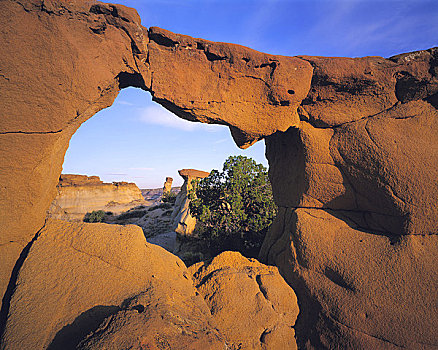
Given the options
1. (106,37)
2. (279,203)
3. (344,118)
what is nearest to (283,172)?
(279,203)

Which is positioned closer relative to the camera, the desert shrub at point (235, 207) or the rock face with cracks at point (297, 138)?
the rock face with cracks at point (297, 138)

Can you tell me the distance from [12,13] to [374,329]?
15.9 feet

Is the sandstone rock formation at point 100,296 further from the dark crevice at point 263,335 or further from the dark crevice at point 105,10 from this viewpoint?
the dark crevice at point 105,10

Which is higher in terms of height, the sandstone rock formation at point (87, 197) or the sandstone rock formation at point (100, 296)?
the sandstone rock formation at point (100, 296)

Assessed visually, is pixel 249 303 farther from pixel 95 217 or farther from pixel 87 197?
pixel 87 197

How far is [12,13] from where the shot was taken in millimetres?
2111

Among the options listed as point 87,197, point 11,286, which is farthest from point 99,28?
point 87,197

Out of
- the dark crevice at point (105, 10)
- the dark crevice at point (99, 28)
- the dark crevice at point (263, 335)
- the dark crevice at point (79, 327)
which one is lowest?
the dark crevice at point (263, 335)

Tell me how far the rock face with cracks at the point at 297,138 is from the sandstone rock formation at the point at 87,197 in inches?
580

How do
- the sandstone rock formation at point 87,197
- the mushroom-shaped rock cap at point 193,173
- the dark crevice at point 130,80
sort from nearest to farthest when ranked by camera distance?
1. the dark crevice at point 130,80
2. the mushroom-shaped rock cap at point 193,173
3. the sandstone rock formation at point 87,197

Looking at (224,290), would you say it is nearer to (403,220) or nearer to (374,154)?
(403,220)

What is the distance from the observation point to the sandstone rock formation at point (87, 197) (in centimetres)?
1588

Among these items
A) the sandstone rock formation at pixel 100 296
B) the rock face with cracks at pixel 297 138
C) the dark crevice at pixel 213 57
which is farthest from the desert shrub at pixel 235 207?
the dark crevice at pixel 213 57

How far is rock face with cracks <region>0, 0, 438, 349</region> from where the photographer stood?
2268mm
